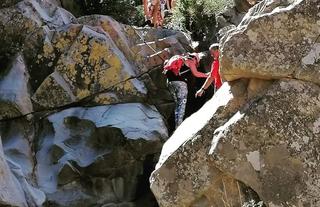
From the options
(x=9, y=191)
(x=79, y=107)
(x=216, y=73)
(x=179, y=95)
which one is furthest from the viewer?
(x=179, y=95)

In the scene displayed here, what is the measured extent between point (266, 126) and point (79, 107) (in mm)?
5549

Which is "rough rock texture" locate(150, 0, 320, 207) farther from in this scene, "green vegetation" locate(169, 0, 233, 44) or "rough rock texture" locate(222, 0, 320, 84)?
"green vegetation" locate(169, 0, 233, 44)

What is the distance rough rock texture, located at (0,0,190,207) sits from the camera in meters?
9.87

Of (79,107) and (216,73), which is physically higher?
(216,73)

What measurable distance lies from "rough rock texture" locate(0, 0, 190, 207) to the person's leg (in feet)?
0.51

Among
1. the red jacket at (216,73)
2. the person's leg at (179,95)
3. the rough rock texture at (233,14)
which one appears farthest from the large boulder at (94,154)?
the rough rock texture at (233,14)

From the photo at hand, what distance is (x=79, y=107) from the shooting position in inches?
429

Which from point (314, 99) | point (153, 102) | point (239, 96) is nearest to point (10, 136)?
point (153, 102)

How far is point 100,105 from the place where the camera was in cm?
1098

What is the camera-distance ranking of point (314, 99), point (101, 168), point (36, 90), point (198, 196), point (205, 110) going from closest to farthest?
point (314, 99), point (198, 196), point (205, 110), point (101, 168), point (36, 90)

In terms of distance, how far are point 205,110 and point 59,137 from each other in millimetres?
4094

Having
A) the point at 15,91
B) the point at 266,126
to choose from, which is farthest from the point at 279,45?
the point at 15,91

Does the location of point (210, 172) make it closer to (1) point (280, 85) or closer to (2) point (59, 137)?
(1) point (280, 85)

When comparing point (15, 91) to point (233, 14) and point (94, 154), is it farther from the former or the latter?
point (233, 14)
